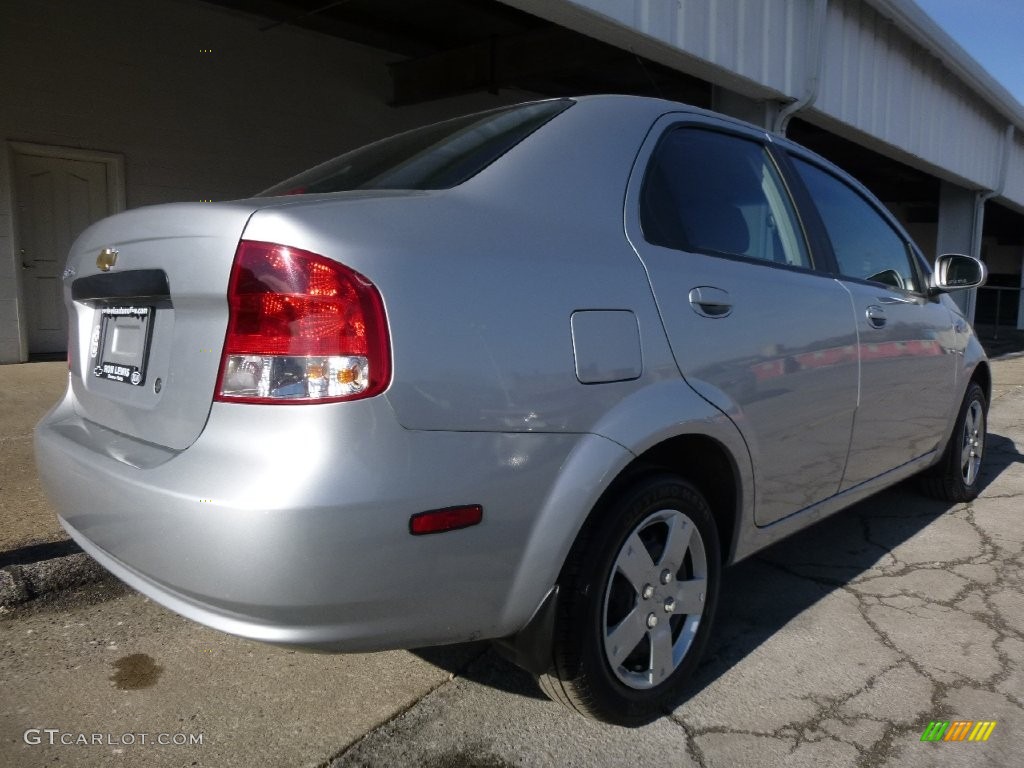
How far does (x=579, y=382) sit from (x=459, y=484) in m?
0.38

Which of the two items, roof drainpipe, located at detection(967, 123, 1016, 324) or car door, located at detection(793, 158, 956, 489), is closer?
car door, located at detection(793, 158, 956, 489)

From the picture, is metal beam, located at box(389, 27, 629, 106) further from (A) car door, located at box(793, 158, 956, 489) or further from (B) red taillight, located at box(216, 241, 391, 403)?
(B) red taillight, located at box(216, 241, 391, 403)

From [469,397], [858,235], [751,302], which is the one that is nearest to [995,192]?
[858,235]

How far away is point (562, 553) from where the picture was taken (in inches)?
73.7

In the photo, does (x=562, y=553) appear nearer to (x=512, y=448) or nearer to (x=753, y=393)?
(x=512, y=448)

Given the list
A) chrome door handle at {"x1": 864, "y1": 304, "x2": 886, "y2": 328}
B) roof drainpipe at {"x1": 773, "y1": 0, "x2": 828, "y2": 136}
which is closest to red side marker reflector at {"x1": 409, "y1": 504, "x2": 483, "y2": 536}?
chrome door handle at {"x1": 864, "y1": 304, "x2": 886, "y2": 328}

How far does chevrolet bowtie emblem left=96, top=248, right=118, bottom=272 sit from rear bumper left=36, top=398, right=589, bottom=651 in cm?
53

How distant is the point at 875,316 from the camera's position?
10.3ft

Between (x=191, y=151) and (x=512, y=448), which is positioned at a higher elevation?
(x=191, y=151)

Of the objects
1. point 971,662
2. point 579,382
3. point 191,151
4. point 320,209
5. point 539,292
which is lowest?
point 971,662

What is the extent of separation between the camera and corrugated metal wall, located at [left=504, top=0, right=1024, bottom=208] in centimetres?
574

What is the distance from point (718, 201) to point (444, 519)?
149cm

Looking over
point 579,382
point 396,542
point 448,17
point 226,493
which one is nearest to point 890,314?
point 579,382

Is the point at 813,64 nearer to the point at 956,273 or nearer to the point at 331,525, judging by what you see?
the point at 956,273
